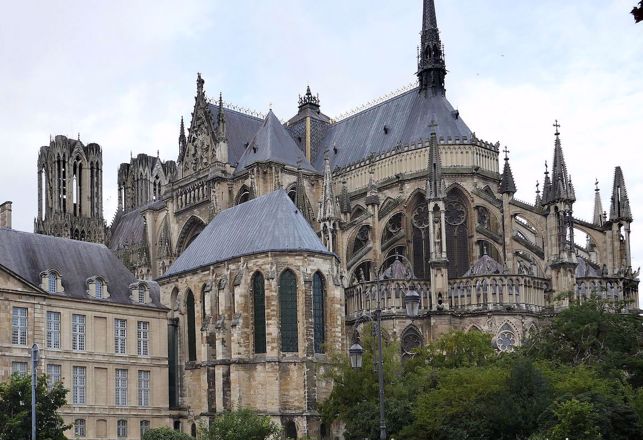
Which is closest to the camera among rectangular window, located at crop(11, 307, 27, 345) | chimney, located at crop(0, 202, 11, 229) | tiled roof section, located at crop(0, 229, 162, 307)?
rectangular window, located at crop(11, 307, 27, 345)

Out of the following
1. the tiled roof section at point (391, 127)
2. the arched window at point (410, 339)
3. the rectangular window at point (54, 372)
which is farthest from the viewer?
the tiled roof section at point (391, 127)

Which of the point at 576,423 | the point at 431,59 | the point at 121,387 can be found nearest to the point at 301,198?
the point at 431,59

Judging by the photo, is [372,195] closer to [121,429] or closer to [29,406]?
[121,429]

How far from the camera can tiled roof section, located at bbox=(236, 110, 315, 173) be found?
70.8 m

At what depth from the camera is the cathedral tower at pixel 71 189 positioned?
3967 inches

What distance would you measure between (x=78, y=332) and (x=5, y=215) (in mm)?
8564

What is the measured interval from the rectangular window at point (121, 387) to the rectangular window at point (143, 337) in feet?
5.45

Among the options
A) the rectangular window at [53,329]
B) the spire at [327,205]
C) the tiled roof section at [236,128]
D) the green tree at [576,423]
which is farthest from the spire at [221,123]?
the green tree at [576,423]

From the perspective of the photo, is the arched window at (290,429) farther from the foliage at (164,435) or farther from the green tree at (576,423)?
the green tree at (576,423)

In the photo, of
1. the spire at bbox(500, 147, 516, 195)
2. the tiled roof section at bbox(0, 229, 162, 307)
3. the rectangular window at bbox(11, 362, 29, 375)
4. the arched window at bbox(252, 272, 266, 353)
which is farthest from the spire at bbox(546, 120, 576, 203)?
the rectangular window at bbox(11, 362, 29, 375)

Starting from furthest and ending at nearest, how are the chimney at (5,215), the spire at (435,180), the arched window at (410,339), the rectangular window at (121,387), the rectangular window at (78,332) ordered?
1. the spire at (435,180)
2. the chimney at (5,215)
3. the arched window at (410,339)
4. the rectangular window at (121,387)
5. the rectangular window at (78,332)

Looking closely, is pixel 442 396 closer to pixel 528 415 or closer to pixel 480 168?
pixel 528 415

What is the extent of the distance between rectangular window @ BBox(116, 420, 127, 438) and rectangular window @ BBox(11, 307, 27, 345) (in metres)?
6.87

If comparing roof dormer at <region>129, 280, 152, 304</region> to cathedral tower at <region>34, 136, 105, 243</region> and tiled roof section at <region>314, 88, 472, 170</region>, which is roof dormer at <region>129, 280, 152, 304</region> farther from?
cathedral tower at <region>34, 136, 105, 243</region>
